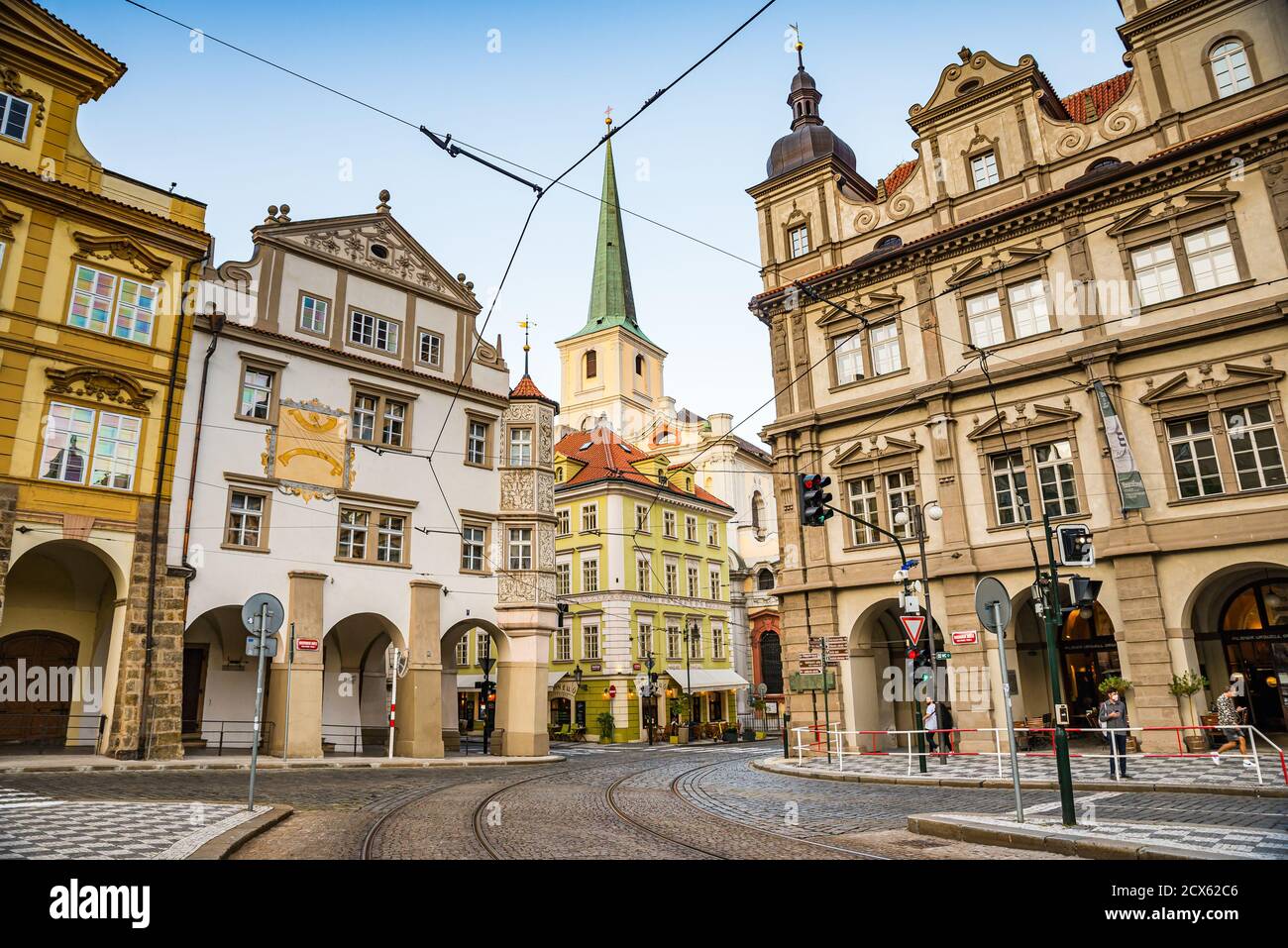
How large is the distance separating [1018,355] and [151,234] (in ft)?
78.9

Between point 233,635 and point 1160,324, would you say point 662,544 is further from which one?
point 1160,324

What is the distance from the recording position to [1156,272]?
22.1 m

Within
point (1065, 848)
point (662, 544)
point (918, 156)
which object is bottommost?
point (1065, 848)

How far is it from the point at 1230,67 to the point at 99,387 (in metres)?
30.3

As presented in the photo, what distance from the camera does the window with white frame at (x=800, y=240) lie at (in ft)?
97.0

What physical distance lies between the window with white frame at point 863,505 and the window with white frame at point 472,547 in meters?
12.4

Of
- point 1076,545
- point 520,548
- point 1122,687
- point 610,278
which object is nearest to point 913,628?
point 1076,545

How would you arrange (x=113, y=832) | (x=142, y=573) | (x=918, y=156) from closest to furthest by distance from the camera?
(x=113, y=832) → (x=142, y=573) → (x=918, y=156)

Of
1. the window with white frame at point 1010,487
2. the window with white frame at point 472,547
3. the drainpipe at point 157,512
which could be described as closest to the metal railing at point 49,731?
the drainpipe at point 157,512

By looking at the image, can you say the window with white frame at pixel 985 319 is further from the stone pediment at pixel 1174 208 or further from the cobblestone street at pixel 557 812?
the cobblestone street at pixel 557 812

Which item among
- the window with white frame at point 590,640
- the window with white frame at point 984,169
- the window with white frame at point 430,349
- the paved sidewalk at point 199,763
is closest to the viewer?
the paved sidewalk at point 199,763

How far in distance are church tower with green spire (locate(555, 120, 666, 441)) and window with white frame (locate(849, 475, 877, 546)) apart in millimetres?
43940

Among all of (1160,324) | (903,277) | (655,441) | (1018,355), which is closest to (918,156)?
(903,277)

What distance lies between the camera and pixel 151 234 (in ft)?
72.1
